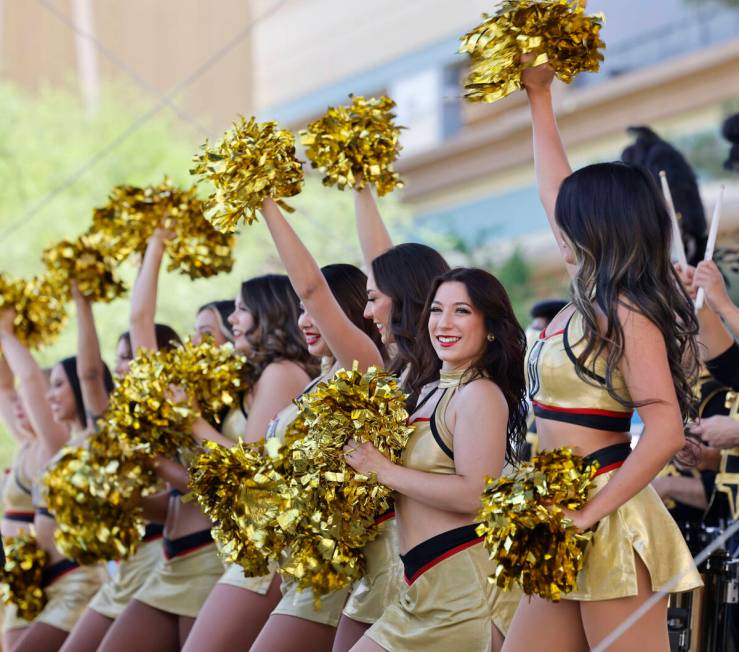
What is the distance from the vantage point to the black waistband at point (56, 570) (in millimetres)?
6008

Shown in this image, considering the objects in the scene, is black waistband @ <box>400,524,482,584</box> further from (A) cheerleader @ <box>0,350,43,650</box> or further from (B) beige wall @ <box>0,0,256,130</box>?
(B) beige wall @ <box>0,0,256,130</box>

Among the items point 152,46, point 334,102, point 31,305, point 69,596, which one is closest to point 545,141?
point 31,305

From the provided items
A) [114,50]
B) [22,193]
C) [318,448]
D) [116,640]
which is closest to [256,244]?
[22,193]

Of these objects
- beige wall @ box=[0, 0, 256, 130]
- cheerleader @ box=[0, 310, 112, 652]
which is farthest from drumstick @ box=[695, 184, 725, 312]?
beige wall @ box=[0, 0, 256, 130]

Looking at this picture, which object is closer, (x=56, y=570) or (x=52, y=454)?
(x=56, y=570)

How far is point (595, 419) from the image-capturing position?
10.5 ft

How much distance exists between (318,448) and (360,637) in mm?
581

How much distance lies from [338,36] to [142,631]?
2979cm

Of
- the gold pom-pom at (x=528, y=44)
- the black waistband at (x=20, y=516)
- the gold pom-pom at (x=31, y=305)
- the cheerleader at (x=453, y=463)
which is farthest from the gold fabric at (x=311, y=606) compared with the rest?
the black waistband at (x=20, y=516)

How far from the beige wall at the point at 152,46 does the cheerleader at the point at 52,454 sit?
2122cm

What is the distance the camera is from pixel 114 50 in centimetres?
2933

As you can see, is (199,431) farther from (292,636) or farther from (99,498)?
(292,636)

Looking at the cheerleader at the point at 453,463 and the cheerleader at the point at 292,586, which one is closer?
the cheerleader at the point at 453,463

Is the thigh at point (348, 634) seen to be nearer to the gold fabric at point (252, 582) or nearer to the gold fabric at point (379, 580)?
the gold fabric at point (379, 580)
